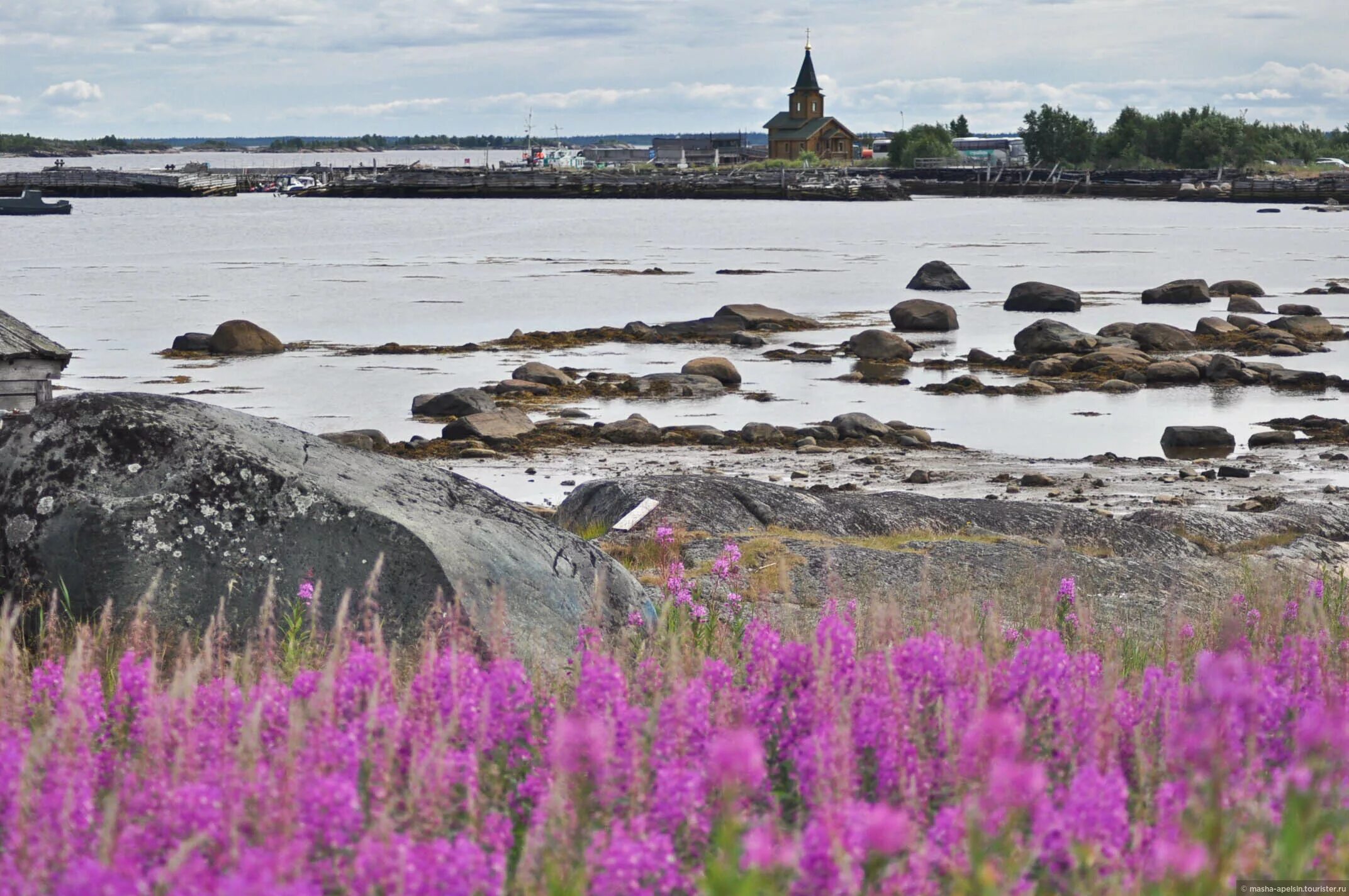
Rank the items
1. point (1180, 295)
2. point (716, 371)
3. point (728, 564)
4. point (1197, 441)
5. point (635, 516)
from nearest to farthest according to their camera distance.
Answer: point (728, 564)
point (635, 516)
point (1197, 441)
point (716, 371)
point (1180, 295)

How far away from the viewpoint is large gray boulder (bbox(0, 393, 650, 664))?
673 cm

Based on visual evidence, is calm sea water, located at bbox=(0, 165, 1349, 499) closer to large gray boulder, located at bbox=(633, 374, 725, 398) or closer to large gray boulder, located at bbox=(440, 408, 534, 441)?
large gray boulder, located at bbox=(633, 374, 725, 398)

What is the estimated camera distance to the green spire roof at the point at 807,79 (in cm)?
17362

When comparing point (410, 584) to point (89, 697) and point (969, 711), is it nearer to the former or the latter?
point (89, 697)

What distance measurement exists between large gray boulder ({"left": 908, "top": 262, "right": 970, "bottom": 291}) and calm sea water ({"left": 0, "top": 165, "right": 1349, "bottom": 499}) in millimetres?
806

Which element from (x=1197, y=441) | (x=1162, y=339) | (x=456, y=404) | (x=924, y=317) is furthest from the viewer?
(x=924, y=317)

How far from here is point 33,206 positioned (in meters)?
104

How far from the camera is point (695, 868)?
121 inches

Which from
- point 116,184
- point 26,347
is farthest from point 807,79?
point 26,347

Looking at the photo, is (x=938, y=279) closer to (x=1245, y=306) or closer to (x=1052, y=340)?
(x=1245, y=306)

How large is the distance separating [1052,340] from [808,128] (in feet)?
465

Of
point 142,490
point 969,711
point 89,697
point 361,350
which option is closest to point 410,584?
point 142,490

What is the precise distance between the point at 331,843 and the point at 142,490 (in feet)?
14.1

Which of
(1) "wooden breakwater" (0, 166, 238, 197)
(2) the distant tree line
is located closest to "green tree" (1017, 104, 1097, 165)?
(2) the distant tree line
